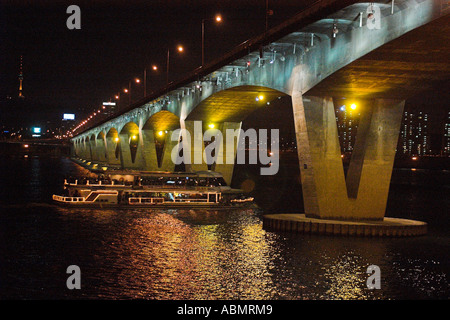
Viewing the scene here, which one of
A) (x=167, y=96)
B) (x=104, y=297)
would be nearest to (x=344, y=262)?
(x=104, y=297)

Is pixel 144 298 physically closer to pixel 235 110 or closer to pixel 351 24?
pixel 351 24

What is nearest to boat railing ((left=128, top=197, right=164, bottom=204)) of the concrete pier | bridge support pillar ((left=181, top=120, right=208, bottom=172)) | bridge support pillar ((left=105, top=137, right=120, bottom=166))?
the concrete pier

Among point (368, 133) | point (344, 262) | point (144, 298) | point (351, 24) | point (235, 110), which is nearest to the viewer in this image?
point (144, 298)

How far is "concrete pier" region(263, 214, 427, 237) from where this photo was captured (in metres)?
31.2

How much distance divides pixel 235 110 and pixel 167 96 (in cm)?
1193

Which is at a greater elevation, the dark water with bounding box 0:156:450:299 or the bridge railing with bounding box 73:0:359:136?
the bridge railing with bounding box 73:0:359:136

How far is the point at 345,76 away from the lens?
93.9 ft

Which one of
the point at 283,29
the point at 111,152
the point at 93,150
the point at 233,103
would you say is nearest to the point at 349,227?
the point at 283,29

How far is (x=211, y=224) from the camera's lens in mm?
36750

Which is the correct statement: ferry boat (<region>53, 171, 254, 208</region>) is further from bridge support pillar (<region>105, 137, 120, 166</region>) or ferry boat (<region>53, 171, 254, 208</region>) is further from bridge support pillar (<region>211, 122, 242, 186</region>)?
bridge support pillar (<region>105, 137, 120, 166</region>)

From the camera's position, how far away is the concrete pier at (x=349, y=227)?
102ft

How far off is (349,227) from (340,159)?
4.26 metres

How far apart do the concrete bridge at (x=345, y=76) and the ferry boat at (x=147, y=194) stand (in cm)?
893

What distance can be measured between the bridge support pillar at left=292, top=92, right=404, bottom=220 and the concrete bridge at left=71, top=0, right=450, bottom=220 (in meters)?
0.06
